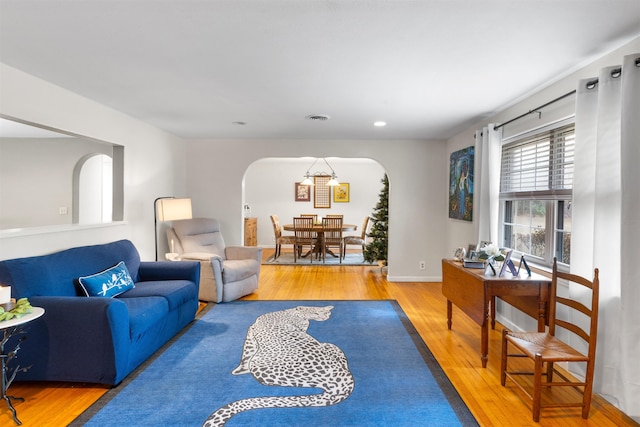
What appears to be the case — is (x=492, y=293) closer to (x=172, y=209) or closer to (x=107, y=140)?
(x=172, y=209)

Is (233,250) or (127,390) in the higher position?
(233,250)

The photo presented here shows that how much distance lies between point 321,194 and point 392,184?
3927mm

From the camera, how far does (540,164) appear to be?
10.4ft

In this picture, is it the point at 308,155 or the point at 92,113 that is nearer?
the point at 92,113

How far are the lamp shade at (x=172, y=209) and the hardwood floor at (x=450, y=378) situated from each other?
4.50 feet

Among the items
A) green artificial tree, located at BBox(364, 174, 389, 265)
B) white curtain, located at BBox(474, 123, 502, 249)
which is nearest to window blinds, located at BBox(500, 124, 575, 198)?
white curtain, located at BBox(474, 123, 502, 249)

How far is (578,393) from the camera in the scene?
7.72 feet

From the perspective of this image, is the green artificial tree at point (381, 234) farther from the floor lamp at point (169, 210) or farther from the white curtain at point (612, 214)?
the white curtain at point (612, 214)

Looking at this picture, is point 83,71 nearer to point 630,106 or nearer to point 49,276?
point 49,276

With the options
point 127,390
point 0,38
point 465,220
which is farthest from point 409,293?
point 0,38

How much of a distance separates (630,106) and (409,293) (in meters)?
3.38

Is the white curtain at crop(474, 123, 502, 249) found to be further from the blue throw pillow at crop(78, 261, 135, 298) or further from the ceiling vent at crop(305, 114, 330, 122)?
the blue throw pillow at crop(78, 261, 135, 298)

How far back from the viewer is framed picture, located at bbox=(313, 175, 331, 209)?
9.28 m

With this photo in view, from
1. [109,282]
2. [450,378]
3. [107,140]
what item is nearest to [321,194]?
[107,140]
